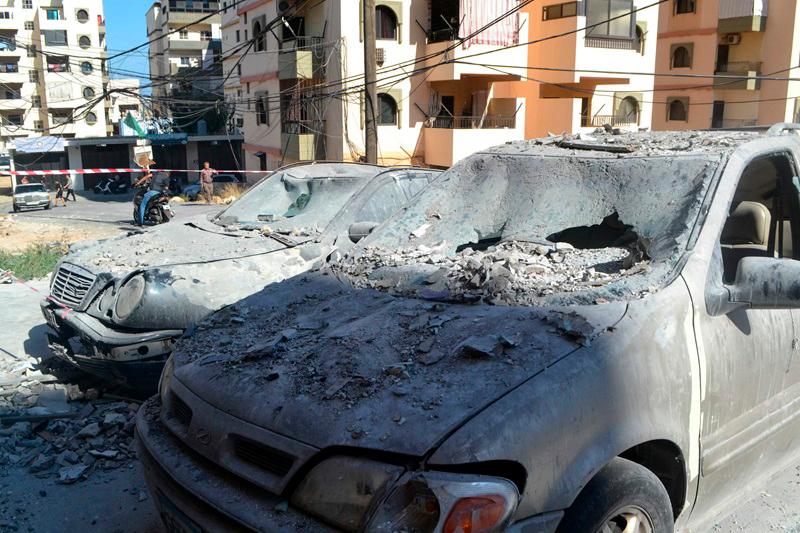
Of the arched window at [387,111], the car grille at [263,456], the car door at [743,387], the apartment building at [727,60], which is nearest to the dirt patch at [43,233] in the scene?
the arched window at [387,111]

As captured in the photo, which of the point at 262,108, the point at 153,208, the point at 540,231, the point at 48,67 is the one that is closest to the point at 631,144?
the point at 540,231

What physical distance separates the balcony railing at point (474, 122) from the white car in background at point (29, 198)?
1678cm

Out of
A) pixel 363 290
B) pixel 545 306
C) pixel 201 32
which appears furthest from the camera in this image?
pixel 201 32

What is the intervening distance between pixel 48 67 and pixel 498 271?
198 feet

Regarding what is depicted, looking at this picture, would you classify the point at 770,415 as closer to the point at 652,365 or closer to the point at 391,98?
the point at 652,365

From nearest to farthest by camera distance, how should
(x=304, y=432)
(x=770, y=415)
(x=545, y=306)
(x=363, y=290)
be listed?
(x=304, y=432) < (x=545, y=306) < (x=770, y=415) < (x=363, y=290)

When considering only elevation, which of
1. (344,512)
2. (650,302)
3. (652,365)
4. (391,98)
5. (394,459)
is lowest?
(344,512)

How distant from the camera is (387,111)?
23.5m

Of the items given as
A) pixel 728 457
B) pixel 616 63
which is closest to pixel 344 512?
pixel 728 457

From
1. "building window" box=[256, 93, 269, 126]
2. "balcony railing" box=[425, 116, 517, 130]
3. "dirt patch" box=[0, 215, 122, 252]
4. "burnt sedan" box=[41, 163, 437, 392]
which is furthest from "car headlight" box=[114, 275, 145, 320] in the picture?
"building window" box=[256, 93, 269, 126]

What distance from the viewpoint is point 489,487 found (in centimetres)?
201

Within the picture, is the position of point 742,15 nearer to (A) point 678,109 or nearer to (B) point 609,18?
(A) point 678,109

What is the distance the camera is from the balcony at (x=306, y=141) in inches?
964

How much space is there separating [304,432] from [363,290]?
4.07ft
